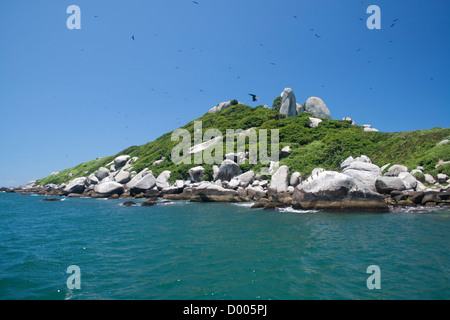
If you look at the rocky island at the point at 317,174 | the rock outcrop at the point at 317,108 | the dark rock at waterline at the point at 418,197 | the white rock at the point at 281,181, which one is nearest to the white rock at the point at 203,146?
the rocky island at the point at 317,174

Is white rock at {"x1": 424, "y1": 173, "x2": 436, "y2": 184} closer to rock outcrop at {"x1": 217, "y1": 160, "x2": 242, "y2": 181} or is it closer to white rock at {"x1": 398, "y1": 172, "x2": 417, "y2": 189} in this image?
white rock at {"x1": 398, "y1": 172, "x2": 417, "y2": 189}

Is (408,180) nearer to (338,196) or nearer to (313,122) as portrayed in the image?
(338,196)

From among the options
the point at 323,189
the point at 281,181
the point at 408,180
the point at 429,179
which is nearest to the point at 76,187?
the point at 281,181

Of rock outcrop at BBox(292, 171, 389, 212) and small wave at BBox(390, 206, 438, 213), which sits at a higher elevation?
rock outcrop at BBox(292, 171, 389, 212)

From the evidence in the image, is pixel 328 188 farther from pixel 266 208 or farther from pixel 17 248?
pixel 17 248

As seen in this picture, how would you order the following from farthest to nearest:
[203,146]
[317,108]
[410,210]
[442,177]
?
1. [317,108]
2. [203,146]
3. [442,177]
4. [410,210]

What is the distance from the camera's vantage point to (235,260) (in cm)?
852

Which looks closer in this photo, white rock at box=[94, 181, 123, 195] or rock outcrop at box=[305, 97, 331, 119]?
white rock at box=[94, 181, 123, 195]

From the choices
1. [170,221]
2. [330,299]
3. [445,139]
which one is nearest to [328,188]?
[170,221]

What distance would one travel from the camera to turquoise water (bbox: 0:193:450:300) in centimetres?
631

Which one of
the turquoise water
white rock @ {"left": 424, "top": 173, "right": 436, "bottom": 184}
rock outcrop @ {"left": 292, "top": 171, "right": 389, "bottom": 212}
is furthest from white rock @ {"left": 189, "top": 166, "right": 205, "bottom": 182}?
white rock @ {"left": 424, "top": 173, "right": 436, "bottom": 184}

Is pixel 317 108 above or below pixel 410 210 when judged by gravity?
above
